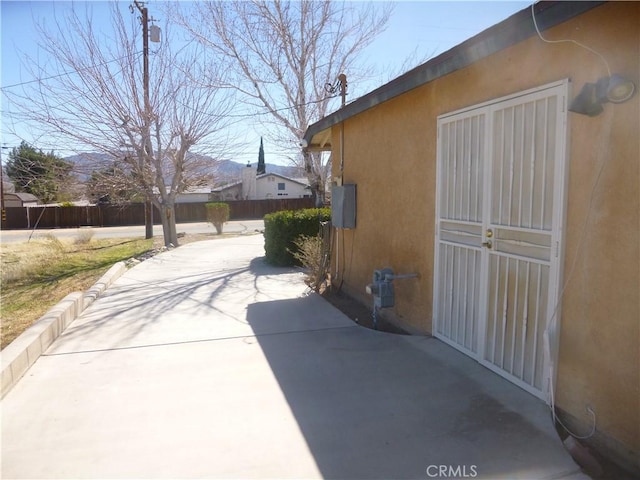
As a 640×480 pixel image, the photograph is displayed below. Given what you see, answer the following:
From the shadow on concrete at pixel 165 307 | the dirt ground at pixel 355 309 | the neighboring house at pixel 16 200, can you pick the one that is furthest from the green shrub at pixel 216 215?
the neighboring house at pixel 16 200

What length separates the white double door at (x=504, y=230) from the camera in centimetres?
310

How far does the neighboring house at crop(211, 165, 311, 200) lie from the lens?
4775 centimetres

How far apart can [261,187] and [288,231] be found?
40.0m

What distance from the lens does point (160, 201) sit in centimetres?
1530

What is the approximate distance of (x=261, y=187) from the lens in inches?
1946

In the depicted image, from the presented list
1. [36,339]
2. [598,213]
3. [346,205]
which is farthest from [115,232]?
[598,213]

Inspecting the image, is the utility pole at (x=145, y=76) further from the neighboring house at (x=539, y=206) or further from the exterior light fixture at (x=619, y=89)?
the exterior light fixture at (x=619, y=89)

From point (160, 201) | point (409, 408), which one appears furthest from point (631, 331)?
point (160, 201)

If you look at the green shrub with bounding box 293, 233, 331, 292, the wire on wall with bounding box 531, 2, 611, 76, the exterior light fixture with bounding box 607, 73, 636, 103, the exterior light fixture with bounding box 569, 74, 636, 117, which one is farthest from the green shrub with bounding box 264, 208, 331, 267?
the exterior light fixture with bounding box 607, 73, 636, 103

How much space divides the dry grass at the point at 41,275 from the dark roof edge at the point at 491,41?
5.50 metres

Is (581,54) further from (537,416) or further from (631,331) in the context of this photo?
(537,416)

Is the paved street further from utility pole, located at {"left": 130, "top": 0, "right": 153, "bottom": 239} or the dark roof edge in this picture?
the dark roof edge

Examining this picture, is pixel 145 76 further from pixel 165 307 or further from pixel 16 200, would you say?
pixel 16 200

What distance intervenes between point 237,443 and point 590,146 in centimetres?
287
